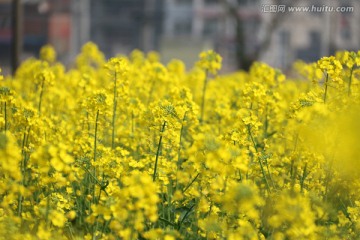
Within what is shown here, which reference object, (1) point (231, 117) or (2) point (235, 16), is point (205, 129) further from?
(2) point (235, 16)

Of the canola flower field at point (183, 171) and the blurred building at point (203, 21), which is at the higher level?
the blurred building at point (203, 21)

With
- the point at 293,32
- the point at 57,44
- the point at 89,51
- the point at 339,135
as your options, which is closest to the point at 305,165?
the point at 339,135

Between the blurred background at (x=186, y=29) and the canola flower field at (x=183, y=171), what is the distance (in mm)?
33048

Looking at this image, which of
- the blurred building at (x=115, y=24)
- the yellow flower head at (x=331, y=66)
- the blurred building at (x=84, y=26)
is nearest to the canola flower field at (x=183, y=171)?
the yellow flower head at (x=331, y=66)

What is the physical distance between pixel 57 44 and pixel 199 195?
3472 cm

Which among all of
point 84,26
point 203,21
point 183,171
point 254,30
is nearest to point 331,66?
point 183,171

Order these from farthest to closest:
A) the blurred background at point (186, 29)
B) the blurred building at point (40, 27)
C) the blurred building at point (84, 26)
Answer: the blurred background at point (186, 29), the blurred building at point (84, 26), the blurred building at point (40, 27)

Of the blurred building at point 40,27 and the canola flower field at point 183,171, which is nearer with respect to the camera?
the canola flower field at point 183,171

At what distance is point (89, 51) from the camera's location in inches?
354

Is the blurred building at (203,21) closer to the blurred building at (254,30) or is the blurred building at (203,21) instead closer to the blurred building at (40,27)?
the blurred building at (254,30)

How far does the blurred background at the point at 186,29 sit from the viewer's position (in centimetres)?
3934

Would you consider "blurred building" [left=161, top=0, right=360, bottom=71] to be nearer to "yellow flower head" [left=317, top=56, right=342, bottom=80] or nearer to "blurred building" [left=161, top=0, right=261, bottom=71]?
"blurred building" [left=161, top=0, right=261, bottom=71]

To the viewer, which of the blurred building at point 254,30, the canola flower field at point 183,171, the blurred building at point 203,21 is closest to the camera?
the canola flower field at point 183,171

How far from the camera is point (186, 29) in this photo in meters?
47.4
